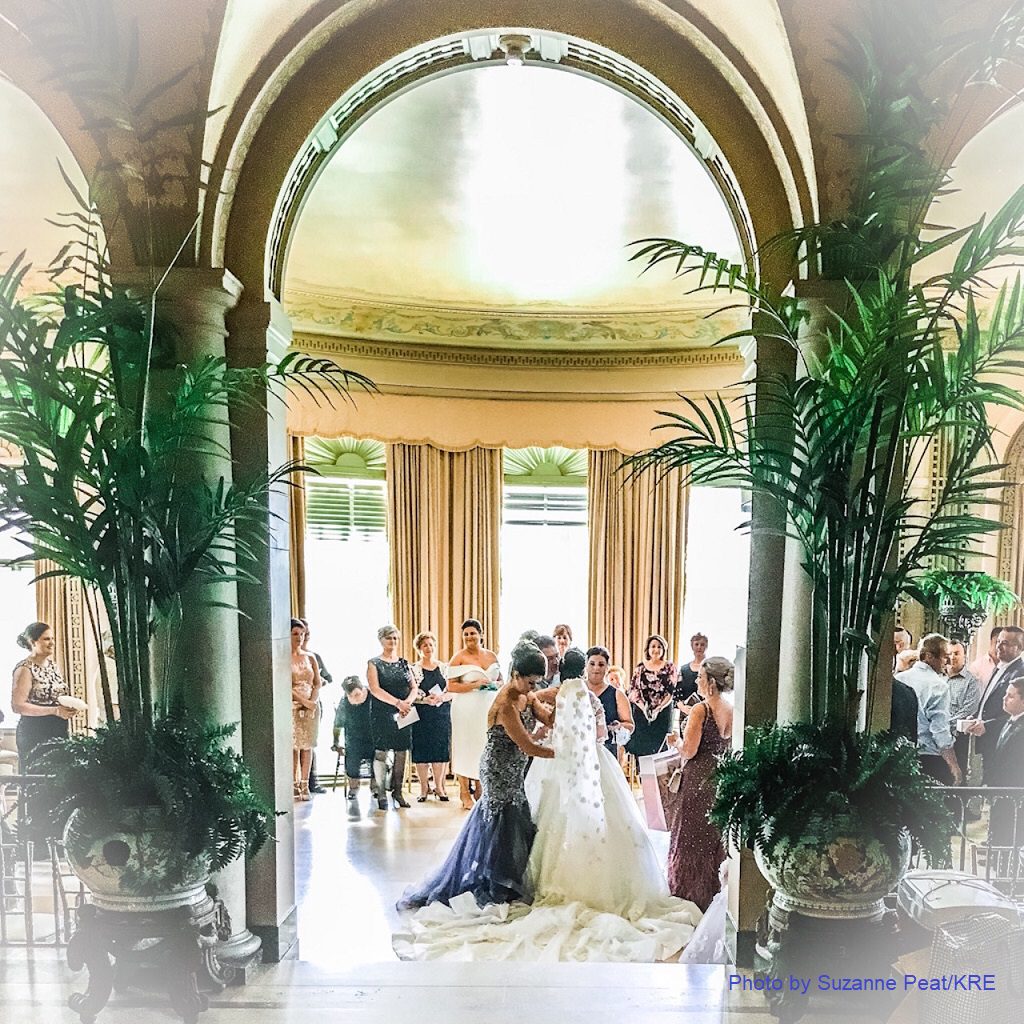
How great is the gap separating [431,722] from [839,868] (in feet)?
16.6

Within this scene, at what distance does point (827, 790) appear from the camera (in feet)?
10.5

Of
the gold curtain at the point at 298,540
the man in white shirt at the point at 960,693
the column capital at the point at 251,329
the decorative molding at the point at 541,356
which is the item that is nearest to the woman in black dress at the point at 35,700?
the column capital at the point at 251,329

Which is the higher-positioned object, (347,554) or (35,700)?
(347,554)

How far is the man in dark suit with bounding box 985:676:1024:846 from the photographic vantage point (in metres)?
4.83

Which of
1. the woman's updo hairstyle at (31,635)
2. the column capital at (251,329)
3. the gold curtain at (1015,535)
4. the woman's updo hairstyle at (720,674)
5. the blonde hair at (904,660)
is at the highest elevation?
the column capital at (251,329)

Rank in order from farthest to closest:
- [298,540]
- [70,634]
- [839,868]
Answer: [298,540]
[70,634]
[839,868]

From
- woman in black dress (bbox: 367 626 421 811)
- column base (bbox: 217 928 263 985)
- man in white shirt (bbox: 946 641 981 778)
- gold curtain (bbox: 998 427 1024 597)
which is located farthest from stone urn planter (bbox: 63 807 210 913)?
gold curtain (bbox: 998 427 1024 597)

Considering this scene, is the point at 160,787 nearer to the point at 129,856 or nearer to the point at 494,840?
the point at 129,856

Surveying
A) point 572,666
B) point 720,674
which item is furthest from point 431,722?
point 720,674

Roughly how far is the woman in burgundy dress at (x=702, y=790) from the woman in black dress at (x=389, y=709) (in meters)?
2.97

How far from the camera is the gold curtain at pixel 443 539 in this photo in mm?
9492

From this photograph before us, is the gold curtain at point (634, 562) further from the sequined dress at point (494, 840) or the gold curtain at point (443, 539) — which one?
the sequined dress at point (494, 840)

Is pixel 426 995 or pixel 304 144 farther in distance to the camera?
pixel 304 144

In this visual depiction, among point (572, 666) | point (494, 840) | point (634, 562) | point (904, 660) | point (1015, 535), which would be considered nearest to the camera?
point (494, 840)
